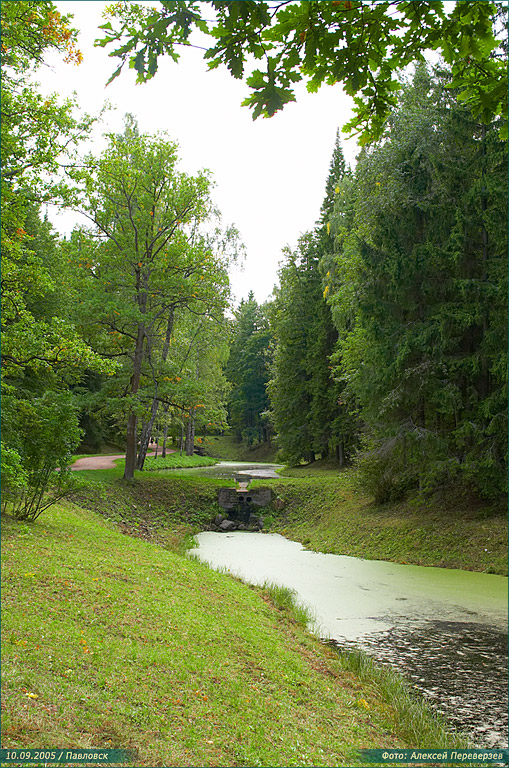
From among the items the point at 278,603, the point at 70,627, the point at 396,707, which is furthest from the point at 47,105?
the point at 396,707

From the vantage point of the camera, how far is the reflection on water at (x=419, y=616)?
541 cm

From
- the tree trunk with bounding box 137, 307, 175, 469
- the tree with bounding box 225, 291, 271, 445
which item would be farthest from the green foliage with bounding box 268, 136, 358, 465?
the tree with bounding box 225, 291, 271, 445

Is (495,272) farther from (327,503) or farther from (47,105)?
→ (47,105)

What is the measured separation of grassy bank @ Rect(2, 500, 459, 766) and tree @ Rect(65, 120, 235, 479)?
10633 mm

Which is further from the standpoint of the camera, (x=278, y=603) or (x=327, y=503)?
(x=327, y=503)

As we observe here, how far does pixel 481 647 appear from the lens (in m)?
6.65

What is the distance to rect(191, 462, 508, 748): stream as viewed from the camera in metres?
5.37

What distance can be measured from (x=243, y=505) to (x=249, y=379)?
38.5m

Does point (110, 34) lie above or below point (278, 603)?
above

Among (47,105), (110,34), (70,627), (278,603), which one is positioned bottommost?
(278,603)

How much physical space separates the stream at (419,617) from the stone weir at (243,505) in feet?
12.5

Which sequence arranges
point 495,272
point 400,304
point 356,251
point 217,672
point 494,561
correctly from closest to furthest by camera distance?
1. point 217,672
2. point 494,561
3. point 495,272
4. point 400,304
5. point 356,251

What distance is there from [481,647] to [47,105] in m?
9.35

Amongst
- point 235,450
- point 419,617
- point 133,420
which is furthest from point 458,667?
point 235,450
